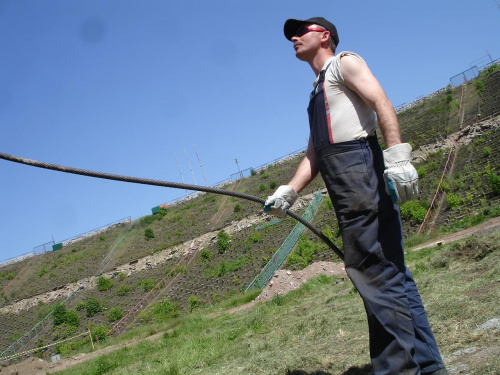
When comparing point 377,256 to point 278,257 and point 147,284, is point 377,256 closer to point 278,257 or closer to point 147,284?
point 278,257

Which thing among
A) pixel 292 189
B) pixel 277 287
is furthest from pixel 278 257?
pixel 292 189

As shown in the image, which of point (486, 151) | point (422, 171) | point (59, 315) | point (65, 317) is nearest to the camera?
point (486, 151)

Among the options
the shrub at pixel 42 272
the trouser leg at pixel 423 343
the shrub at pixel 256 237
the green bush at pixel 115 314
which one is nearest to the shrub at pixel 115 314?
the green bush at pixel 115 314

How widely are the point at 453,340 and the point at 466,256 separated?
5176mm

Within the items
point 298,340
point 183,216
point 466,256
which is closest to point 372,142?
point 298,340

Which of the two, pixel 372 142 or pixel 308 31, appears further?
pixel 308 31

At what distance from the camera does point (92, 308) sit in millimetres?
36656

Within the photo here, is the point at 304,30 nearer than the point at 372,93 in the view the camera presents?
No

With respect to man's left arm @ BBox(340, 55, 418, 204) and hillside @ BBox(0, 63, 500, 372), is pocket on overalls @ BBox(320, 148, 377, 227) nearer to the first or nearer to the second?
man's left arm @ BBox(340, 55, 418, 204)

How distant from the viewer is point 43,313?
39.7 meters

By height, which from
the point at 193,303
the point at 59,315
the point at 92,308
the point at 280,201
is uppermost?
the point at 280,201

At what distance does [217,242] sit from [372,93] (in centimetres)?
3765

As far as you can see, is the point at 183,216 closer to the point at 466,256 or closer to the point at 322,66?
the point at 466,256

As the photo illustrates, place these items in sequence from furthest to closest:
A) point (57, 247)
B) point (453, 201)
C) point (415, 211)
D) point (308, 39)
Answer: point (57, 247) → point (415, 211) → point (453, 201) → point (308, 39)
